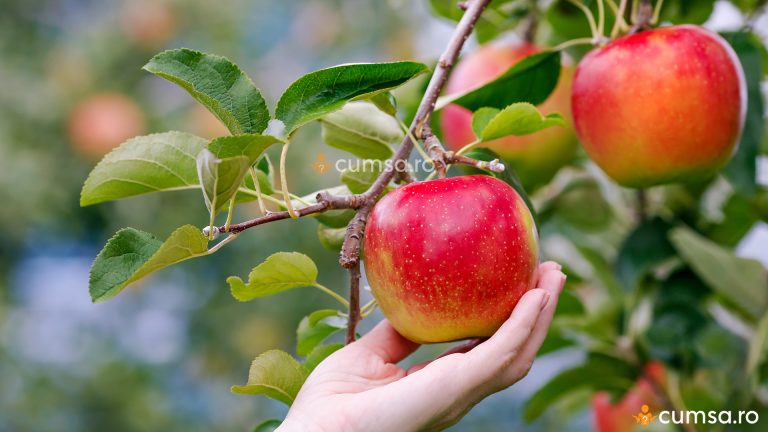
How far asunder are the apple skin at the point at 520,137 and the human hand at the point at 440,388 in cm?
23

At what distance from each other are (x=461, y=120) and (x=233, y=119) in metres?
0.32

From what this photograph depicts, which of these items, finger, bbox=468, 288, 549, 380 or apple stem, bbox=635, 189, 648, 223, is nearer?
finger, bbox=468, 288, 549, 380

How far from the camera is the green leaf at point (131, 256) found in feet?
1.19

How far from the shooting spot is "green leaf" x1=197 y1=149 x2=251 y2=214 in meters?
0.34

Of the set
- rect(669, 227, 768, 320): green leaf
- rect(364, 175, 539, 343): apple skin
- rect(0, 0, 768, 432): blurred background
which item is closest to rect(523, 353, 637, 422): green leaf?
rect(669, 227, 768, 320): green leaf

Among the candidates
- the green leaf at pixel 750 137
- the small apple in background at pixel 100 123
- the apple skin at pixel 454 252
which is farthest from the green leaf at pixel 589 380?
the small apple in background at pixel 100 123

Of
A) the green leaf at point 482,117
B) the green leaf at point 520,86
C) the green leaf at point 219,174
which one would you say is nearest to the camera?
the green leaf at point 219,174

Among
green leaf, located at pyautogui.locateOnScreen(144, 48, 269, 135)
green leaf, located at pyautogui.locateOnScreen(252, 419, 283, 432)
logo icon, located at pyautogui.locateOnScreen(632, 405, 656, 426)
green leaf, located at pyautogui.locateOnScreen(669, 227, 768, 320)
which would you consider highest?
green leaf, located at pyautogui.locateOnScreen(144, 48, 269, 135)

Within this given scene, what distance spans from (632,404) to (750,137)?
0.33 metres

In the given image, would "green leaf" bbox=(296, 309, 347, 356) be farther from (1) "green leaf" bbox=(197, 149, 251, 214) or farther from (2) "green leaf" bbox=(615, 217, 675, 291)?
(2) "green leaf" bbox=(615, 217, 675, 291)

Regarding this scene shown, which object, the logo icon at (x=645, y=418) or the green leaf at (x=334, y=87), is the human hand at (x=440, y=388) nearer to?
the green leaf at (x=334, y=87)

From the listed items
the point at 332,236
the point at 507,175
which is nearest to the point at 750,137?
the point at 507,175

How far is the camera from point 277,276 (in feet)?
1.44

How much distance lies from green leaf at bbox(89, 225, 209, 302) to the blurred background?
1408 mm
